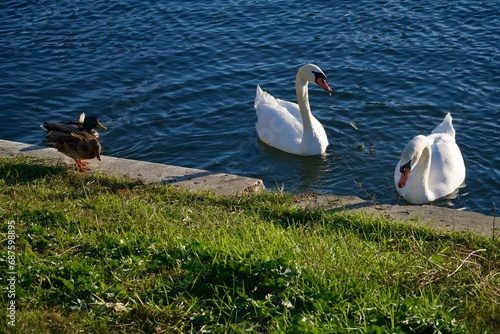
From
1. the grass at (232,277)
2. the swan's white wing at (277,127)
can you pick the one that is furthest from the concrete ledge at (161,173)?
the swan's white wing at (277,127)

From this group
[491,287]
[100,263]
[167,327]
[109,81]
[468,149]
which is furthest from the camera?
[109,81]

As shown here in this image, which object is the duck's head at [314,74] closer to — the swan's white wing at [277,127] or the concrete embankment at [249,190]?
the swan's white wing at [277,127]

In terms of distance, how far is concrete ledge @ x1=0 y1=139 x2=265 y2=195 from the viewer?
706 cm

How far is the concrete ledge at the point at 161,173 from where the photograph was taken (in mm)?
7062

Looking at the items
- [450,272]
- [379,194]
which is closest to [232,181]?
[379,194]

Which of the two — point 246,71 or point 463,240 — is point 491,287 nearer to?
point 463,240

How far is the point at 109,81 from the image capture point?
38.6 ft

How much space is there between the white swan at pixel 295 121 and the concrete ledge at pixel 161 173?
2.45 m

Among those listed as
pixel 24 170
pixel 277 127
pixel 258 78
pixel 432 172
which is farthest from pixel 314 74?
pixel 24 170

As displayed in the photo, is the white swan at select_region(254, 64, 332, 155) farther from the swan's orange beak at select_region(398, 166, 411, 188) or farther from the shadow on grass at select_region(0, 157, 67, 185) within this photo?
the shadow on grass at select_region(0, 157, 67, 185)

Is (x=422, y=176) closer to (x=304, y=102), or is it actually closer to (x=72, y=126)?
(x=304, y=102)

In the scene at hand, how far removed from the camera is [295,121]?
1035 cm

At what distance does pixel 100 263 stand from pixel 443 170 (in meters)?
4.98

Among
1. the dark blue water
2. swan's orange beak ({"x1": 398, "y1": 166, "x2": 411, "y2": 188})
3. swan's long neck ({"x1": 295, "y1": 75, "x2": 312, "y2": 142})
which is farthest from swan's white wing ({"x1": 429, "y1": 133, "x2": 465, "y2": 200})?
swan's long neck ({"x1": 295, "y1": 75, "x2": 312, "y2": 142})
